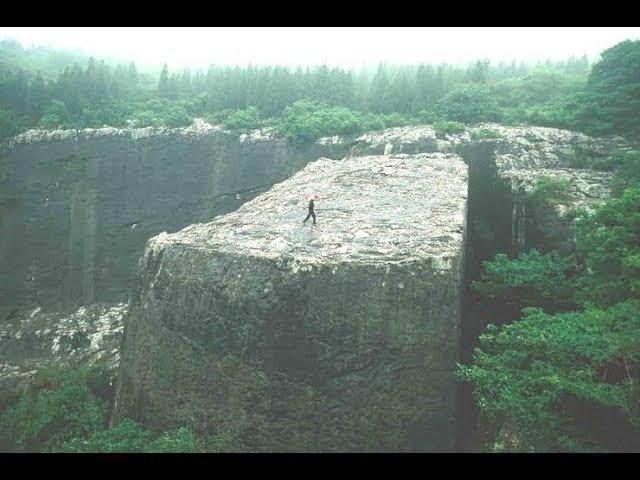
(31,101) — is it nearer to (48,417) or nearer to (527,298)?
(48,417)

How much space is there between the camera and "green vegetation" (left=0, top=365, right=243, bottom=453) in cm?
837

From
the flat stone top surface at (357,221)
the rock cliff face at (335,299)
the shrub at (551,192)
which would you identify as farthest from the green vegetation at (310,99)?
the flat stone top surface at (357,221)

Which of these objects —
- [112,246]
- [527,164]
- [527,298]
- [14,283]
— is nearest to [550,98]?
[527,164]

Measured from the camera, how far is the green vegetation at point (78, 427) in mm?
8367

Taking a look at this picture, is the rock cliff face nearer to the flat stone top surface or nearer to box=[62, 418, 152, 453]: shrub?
the flat stone top surface

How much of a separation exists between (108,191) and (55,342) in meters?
8.48

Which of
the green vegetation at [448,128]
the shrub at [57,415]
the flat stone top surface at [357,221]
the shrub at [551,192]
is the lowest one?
the shrub at [57,415]

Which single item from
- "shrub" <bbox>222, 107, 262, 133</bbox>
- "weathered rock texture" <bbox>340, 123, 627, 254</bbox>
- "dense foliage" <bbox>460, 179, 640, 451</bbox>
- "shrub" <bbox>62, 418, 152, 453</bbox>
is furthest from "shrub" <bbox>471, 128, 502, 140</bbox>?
"shrub" <bbox>62, 418, 152, 453</bbox>

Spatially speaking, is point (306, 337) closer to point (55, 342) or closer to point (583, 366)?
point (583, 366)

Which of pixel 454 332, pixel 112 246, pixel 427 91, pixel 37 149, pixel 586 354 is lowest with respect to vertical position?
pixel 112 246

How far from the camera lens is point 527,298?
980 cm

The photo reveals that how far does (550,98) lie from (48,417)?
26.5 m

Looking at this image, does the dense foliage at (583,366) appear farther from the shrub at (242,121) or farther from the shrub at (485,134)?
the shrub at (242,121)

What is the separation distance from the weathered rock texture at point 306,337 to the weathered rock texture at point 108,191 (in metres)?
13.1
